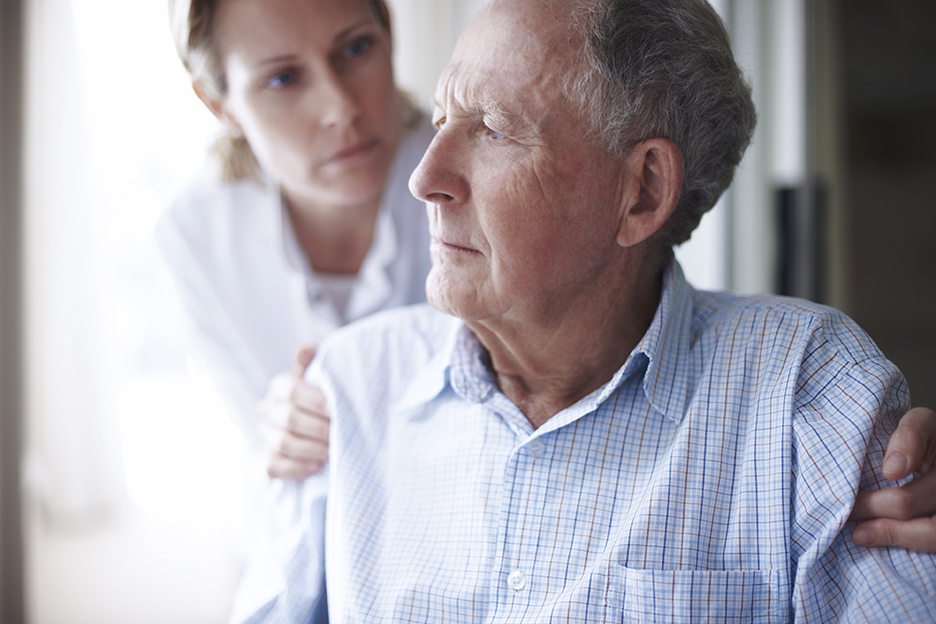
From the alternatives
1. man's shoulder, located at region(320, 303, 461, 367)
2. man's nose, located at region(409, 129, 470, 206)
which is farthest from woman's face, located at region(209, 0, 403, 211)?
man's nose, located at region(409, 129, 470, 206)

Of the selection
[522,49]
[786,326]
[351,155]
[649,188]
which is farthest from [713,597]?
[351,155]

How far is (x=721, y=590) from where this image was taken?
931mm

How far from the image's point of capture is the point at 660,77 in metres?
1.08

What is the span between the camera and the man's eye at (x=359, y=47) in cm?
150

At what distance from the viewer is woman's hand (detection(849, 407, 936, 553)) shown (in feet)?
2.79

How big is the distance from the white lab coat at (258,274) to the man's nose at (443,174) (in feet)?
1.87

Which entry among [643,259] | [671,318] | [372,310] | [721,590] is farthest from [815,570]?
[372,310]

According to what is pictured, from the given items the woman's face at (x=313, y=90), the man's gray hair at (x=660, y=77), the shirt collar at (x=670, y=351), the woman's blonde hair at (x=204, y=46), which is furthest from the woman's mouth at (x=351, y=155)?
the shirt collar at (x=670, y=351)

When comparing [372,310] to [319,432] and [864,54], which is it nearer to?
[319,432]

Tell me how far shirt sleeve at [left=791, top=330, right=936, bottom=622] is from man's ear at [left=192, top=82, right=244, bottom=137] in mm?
1366

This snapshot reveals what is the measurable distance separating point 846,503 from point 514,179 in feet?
2.12

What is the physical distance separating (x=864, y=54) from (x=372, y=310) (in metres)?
1.48

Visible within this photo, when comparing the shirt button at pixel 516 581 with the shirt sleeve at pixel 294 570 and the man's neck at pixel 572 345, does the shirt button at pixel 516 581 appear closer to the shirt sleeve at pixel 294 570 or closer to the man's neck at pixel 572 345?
the man's neck at pixel 572 345

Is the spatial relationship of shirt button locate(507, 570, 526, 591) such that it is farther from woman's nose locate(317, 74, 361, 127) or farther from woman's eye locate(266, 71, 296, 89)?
woman's eye locate(266, 71, 296, 89)
